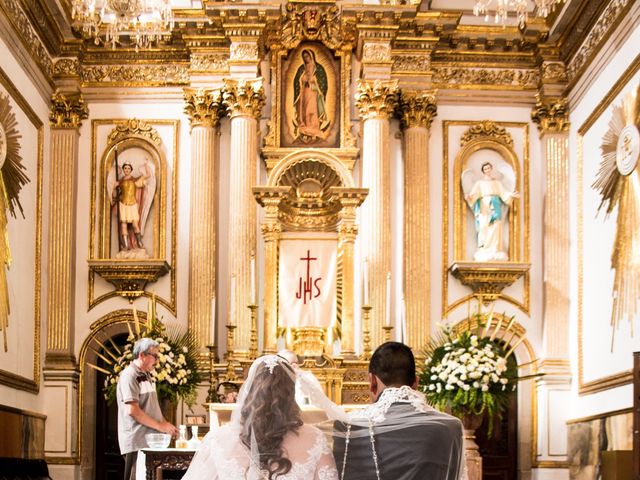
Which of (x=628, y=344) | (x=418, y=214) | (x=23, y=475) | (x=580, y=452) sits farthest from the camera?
(x=418, y=214)

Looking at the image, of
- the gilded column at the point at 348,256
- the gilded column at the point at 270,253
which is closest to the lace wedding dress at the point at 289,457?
the gilded column at the point at 348,256

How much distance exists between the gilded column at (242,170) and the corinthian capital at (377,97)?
4.86 ft

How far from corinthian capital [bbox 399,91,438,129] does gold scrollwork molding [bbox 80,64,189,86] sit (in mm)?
3400

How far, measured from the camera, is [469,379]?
1208 centimetres

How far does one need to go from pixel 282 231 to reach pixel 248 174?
0.98 m

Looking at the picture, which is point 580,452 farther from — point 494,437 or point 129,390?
point 129,390

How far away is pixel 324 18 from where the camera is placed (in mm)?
16672

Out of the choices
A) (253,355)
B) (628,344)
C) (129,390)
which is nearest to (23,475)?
(129,390)

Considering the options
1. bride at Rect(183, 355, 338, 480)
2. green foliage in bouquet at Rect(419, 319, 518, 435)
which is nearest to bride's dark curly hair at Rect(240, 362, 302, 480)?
bride at Rect(183, 355, 338, 480)

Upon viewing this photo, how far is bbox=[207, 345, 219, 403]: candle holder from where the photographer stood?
1393 cm

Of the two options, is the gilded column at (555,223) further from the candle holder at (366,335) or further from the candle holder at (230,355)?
the candle holder at (230,355)

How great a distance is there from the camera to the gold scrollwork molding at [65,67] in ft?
53.9

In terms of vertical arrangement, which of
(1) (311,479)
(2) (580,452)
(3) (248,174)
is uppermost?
(3) (248,174)

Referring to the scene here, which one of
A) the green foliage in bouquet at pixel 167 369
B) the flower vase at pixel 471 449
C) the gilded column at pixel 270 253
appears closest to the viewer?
the flower vase at pixel 471 449
